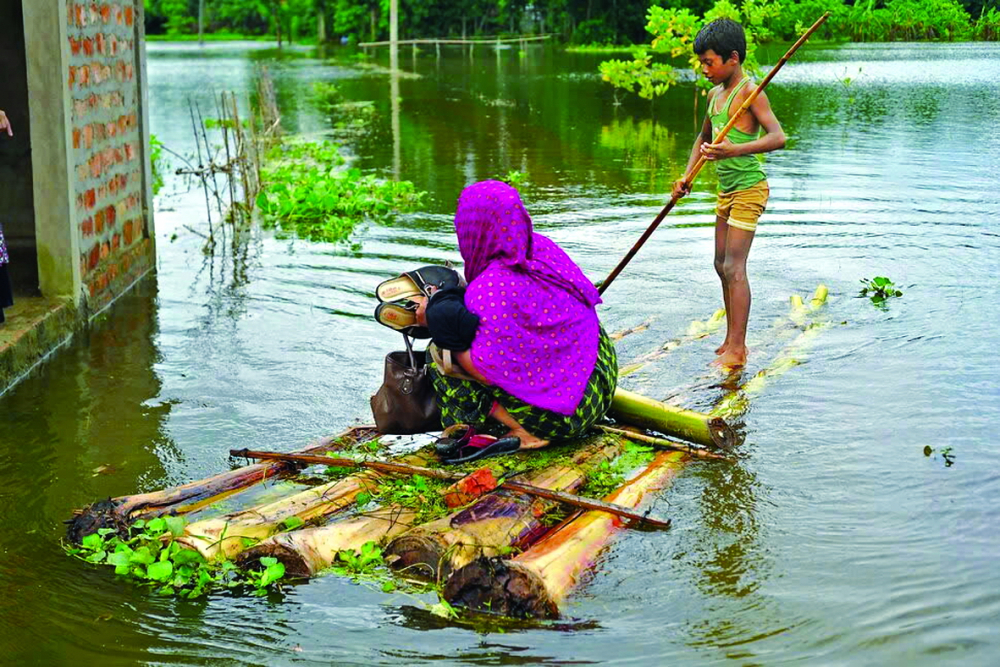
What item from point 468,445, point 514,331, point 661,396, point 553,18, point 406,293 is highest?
point 553,18

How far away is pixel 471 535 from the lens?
4.06m

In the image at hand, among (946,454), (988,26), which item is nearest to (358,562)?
(946,454)

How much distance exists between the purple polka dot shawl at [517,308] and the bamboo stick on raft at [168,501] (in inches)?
40.5

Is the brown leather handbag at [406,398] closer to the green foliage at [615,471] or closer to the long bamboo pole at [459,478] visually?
the long bamboo pole at [459,478]

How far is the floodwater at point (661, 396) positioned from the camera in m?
3.80

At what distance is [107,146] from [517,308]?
4761 millimetres

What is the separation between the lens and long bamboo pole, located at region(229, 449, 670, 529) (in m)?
4.33

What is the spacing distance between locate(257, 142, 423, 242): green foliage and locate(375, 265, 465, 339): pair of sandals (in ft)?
19.2

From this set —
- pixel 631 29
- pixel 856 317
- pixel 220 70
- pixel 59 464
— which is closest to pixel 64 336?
pixel 59 464

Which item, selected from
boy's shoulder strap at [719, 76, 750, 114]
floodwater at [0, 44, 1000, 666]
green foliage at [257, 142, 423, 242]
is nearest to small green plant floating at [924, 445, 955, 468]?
floodwater at [0, 44, 1000, 666]

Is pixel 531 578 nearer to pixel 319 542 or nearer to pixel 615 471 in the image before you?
pixel 319 542

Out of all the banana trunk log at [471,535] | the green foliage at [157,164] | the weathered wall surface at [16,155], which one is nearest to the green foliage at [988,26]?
the green foliage at [157,164]

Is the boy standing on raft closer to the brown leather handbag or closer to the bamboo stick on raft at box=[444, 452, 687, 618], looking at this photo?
the brown leather handbag

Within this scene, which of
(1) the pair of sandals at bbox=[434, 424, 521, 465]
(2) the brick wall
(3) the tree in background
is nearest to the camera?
(1) the pair of sandals at bbox=[434, 424, 521, 465]
